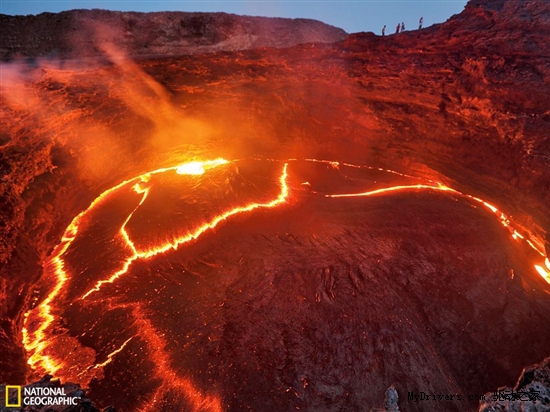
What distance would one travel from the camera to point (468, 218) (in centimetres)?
716

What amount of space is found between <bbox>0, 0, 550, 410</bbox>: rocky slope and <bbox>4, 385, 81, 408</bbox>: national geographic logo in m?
1.61

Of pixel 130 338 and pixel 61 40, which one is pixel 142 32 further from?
pixel 130 338

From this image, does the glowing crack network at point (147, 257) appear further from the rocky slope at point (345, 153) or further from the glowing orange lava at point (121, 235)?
the rocky slope at point (345, 153)

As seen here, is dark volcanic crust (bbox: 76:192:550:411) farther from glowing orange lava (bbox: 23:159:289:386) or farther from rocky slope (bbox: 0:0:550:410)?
glowing orange lava (bbox: 23:159:289:386)

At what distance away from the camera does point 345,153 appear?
10328 millimetres

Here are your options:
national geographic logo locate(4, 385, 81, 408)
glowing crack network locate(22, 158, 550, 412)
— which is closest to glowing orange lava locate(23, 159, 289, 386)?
glowing crack network locate(22, 158, 550, 412)

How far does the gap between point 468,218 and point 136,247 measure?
741cm

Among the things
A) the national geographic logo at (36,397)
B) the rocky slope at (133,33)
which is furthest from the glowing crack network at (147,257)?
the rocky slope at (133,33)

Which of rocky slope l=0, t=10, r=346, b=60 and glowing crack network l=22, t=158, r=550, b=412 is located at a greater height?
rocky slope l=0, t=10, r=346, b=60

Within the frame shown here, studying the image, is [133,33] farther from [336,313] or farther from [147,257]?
[336,313]

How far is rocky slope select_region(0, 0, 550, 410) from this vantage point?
440 centimetres

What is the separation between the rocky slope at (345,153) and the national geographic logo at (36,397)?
5.28ft

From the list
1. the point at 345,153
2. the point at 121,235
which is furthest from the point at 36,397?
the point at 345,153

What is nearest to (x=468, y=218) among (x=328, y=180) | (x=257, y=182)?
(x=328, y=180)
